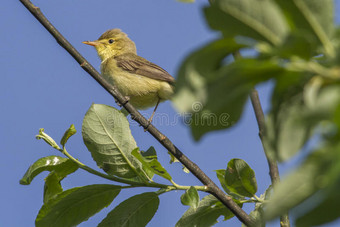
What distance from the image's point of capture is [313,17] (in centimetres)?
87

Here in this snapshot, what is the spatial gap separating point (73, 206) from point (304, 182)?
1.62 meters

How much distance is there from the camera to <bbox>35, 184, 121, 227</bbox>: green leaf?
2.15 meters

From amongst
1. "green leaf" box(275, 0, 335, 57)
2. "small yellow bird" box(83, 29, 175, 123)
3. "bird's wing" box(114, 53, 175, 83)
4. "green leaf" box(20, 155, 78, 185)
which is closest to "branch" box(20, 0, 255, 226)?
"green leaf" box(20, 155, 78, 185)

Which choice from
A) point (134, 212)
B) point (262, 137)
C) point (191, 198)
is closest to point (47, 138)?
point (134, 212)

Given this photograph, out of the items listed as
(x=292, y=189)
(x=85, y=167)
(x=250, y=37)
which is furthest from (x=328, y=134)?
(x=85, y=167)

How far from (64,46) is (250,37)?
1932mm

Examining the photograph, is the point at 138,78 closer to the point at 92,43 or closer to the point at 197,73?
the point at 92,43

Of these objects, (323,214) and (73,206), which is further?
(73,206)

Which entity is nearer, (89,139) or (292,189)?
(292,189)

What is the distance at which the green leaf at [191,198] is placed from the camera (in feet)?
7.04

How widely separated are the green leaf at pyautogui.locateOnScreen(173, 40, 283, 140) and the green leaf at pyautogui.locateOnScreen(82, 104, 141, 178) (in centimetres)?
141

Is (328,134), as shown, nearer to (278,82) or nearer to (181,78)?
→ (278,82)

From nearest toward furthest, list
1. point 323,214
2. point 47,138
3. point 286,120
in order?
point 323,214, point 286,120, point 47,138

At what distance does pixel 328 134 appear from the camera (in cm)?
78
